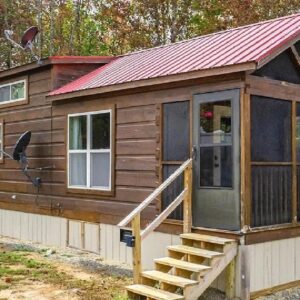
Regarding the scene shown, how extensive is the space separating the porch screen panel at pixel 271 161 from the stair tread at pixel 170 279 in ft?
4.03

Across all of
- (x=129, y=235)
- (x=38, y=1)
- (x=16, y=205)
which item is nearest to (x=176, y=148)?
(x=129, y=235)

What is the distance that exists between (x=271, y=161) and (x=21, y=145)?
17.5 feet

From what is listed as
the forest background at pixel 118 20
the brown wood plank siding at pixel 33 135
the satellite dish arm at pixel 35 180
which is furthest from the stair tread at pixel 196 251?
the forest background at pixel 118 20

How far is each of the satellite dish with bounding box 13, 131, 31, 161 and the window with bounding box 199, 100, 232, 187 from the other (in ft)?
14.7

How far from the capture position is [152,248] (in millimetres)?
8102

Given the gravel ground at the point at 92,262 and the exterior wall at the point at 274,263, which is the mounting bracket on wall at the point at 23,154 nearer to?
the gravel ground at the point at 92,262

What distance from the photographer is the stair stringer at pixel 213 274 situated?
20.1 feet

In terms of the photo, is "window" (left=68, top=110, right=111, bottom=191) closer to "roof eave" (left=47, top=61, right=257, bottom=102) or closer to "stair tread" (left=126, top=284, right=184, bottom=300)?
"roof eave" (left=47, top=61, right=257, bottom=102)

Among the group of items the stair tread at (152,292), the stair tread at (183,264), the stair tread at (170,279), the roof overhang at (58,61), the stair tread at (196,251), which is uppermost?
the roof overhang at (58,61)

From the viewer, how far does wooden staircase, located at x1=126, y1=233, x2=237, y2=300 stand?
6148 millimetres

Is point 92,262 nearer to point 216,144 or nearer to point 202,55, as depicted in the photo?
point 216,144

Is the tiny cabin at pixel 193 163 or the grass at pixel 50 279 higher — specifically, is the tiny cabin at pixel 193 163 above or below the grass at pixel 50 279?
above

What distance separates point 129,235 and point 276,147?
2424 mm

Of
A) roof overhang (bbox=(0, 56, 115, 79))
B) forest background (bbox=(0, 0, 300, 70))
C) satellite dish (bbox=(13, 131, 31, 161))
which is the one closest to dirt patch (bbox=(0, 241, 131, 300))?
satellite dish (bbox=(13, 131, 31, 161))
